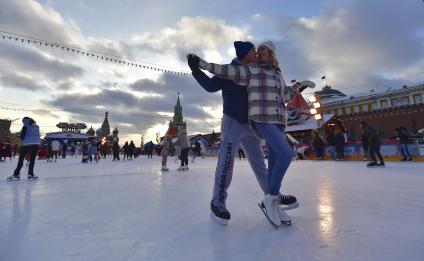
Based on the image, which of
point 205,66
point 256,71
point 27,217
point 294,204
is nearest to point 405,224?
point 294,204

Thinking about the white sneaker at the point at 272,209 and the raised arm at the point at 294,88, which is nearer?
the white sneaker at the point at 272,209

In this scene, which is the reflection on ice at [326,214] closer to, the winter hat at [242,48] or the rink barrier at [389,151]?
the winter hat at [242,48]

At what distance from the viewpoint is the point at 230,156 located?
2131 mm

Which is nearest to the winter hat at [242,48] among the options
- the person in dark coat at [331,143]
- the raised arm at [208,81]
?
the raised arm at [208,81]

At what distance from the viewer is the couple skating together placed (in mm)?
1936

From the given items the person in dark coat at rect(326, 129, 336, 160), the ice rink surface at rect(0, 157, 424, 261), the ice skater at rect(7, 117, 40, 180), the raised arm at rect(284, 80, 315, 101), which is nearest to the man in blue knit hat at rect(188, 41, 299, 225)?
the ice rink surface at rect(0, 157, 424, 261)

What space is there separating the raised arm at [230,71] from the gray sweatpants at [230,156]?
32 centimetres

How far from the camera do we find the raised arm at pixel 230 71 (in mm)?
2008

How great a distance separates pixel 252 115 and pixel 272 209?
27.7 inches

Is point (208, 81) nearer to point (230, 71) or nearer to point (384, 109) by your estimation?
point (230, 71)

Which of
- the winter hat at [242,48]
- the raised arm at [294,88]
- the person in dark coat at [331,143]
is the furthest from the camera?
the person in dark coat at [331,143]

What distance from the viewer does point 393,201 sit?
261cm

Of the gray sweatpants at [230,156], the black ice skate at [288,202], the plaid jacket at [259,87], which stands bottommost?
the black ice skate at [288,202]

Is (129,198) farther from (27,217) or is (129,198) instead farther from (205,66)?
(205,66)
